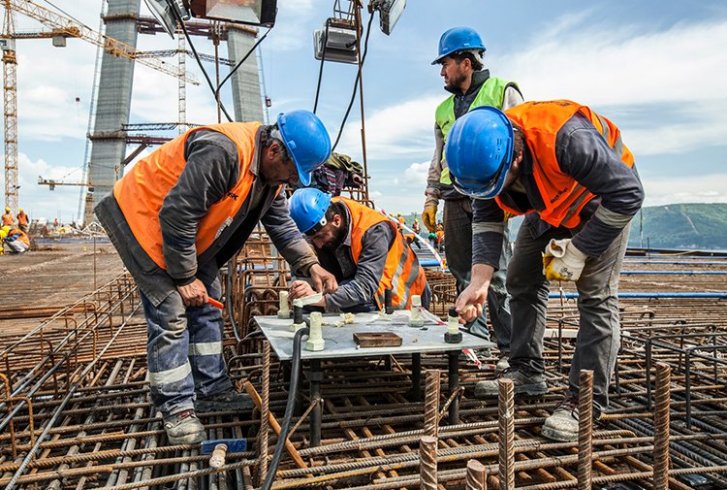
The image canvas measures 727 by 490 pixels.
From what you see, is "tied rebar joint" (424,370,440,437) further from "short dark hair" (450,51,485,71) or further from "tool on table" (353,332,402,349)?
"short dark hair" (450,51,485,71)

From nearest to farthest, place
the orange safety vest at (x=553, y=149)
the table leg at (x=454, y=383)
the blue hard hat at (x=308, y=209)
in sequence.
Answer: the orange safety vest at (x=553, y=149) < the table leg at (x=454, y=383) < the blue hard hat at (x=308, y=209)

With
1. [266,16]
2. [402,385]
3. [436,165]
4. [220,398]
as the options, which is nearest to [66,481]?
[220,398]

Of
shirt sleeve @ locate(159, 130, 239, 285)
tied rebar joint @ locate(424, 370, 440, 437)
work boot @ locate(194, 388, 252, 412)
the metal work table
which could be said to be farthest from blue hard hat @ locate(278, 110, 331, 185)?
tied rebar joint @ locate(424, 370, 440, 437)

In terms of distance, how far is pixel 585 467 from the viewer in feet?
4.72

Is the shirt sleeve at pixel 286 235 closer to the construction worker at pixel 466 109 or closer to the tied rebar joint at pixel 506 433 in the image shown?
the construction worker at pixel 466 109

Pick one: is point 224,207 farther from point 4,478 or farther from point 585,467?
point 585,467

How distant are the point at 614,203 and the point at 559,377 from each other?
58.7 inches

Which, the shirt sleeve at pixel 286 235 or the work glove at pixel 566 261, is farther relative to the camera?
the shirt sleeve at pixel 286 235

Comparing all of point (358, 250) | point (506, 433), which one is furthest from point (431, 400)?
point (358, 250)

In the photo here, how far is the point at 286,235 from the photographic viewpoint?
334cm

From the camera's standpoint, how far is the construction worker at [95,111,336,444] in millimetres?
2365

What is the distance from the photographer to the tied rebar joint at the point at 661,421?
4.44ft

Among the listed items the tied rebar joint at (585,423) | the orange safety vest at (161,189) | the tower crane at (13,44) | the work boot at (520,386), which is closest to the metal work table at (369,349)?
the work boot at (520,386)

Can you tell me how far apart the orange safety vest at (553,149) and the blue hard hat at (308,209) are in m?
1.68
